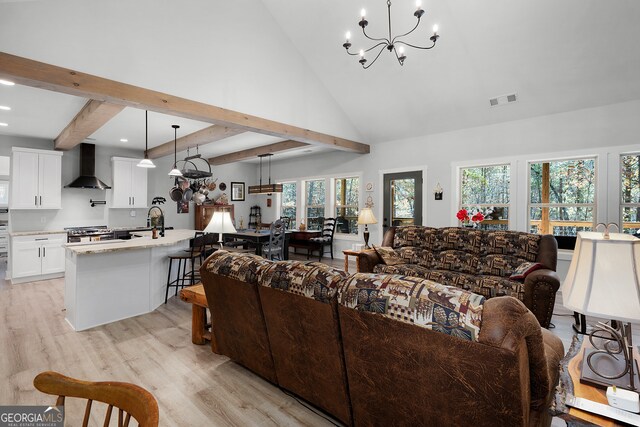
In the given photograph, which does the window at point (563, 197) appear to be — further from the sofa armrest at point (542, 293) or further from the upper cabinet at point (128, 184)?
the upper cabinet at point (128, 184)

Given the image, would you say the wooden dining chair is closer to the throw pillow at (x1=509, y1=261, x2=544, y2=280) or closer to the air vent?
the throw pillow at (x1=509, y1=261, x2=544, y2=280)

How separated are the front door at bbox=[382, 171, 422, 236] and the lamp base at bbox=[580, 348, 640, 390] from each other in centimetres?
499

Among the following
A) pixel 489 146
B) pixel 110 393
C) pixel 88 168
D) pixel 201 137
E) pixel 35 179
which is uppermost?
pixel 201 137

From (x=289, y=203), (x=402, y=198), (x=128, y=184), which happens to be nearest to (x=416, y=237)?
(x=402, y=198)

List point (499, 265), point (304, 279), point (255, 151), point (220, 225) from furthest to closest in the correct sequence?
1. point (255, 151)
2. point (499, 265)
3. point (220, 225)
4. point (304, 279)

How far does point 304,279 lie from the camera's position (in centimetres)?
170

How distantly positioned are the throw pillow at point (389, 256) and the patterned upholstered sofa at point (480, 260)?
0.03m

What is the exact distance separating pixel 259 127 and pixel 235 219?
5.52m

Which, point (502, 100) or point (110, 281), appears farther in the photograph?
point (502, 100)

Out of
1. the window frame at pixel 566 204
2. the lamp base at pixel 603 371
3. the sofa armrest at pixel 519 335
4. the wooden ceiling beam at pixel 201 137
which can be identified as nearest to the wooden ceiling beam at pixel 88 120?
the wooden ceiling beam at pixel 201 137

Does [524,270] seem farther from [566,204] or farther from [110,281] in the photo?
[110,281]

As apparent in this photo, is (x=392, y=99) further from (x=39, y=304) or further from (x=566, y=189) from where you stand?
(x=39, y=304)

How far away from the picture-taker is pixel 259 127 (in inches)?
180

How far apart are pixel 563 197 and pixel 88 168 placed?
900cm
